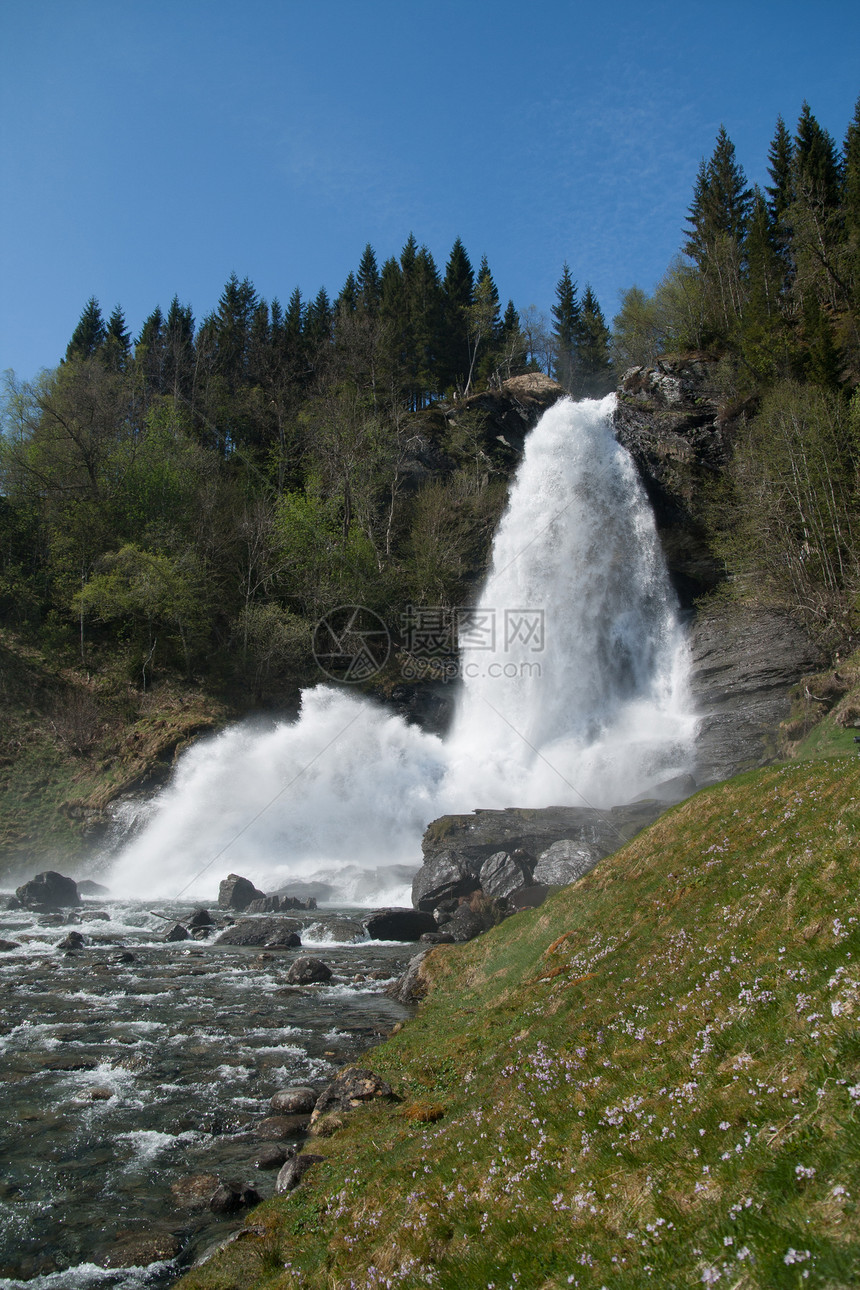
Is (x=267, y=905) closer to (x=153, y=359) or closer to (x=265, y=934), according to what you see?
(x=265, y=934)

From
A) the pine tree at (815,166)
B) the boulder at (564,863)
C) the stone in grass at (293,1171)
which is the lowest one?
the boulder at (564,863)

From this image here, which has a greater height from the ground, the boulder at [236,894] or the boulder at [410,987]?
the boulder at [410,987]

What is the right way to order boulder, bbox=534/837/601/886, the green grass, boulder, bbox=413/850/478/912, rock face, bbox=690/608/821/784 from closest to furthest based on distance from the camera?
the green grass → boulder, bbox=534/837/601/886 → boulder, bbox=413/850/478/912 → rock face, bbox=690/608/821/784

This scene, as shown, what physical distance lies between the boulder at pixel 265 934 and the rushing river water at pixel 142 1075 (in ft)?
1.81

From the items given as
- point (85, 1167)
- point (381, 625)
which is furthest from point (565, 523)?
point (85, 1167)

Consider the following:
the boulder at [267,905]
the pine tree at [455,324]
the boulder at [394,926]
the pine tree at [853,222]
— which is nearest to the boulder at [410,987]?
the boulder at [394,926]

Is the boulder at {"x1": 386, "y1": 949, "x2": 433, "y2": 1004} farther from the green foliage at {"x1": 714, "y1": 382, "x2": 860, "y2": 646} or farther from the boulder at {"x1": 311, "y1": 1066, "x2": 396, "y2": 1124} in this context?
the green foliage at {"x1": 714, "y1": 382, "x2": 860, "y2": 646}

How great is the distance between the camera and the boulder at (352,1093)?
29.8 ft

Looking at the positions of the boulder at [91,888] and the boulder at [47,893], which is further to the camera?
the boulder at [91,888]

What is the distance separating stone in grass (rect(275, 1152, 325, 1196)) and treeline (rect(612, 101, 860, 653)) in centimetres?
2638

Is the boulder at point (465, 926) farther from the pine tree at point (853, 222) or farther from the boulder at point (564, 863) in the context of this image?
the pine tree at point (853, 222)

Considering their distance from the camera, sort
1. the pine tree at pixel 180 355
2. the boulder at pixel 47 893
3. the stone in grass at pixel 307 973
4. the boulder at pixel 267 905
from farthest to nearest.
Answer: the pine tree at pixel 180 355, the boulder at pixel 47 893, the boulder at pixel 267 905, the stone in grass at pixel 307 973

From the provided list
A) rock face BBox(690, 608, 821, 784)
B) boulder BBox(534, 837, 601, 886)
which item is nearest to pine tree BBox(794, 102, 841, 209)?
rock face BBox(690, 608, 821, 784)

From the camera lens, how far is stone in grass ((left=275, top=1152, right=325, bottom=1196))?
748 centimetres
